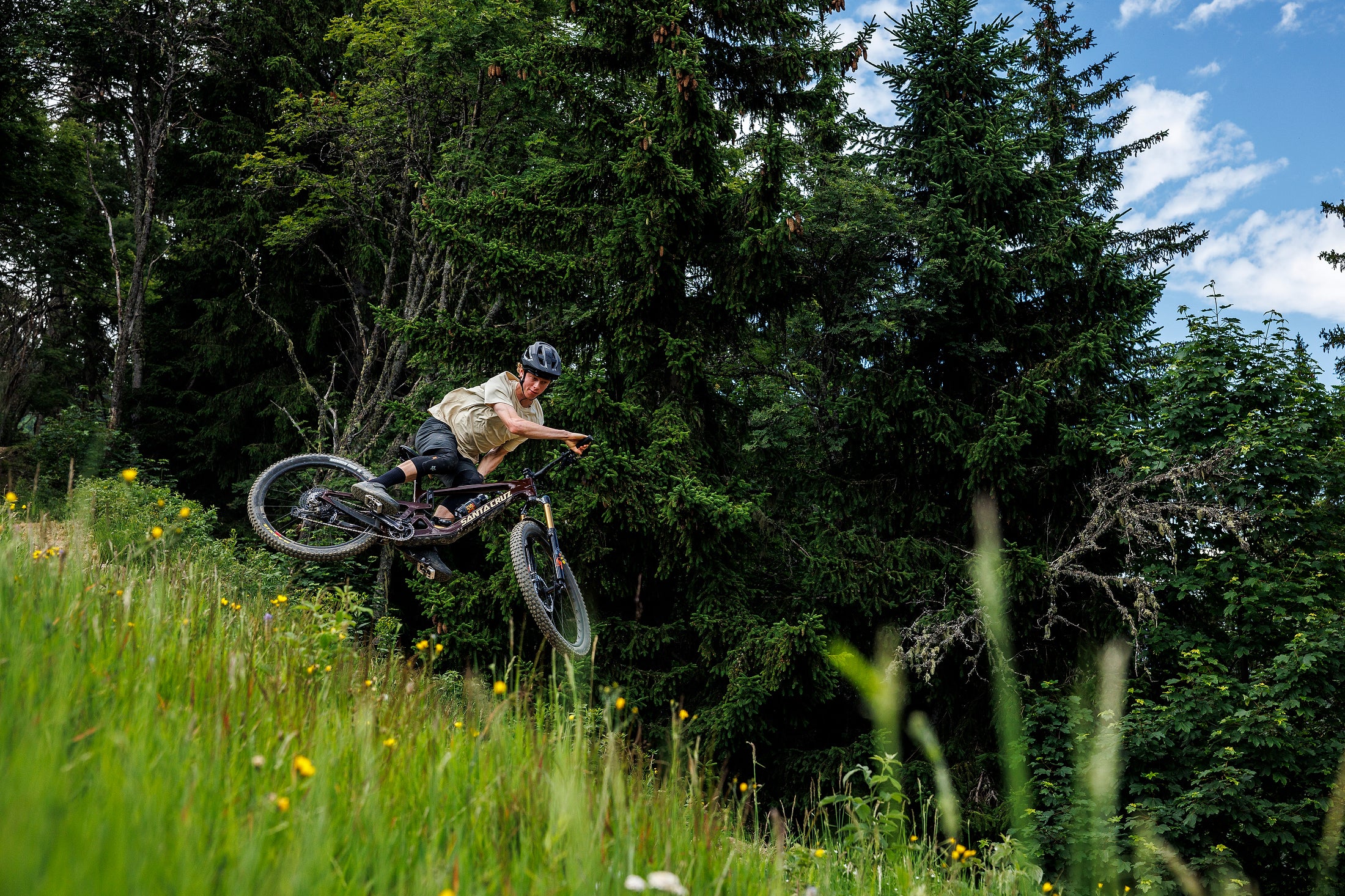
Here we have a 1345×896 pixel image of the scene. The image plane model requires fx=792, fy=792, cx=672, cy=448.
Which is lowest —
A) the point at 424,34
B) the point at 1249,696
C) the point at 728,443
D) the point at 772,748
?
the point at 772,748

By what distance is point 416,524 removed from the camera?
595 centimetres

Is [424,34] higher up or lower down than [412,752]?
higher up

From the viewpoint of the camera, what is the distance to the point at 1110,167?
20094mm

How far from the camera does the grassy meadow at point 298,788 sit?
3.84 feet

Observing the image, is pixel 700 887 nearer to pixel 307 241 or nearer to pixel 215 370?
pixel 307 241

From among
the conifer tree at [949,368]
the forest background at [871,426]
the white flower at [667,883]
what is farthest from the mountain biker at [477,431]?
the conifer tree at [949,368]

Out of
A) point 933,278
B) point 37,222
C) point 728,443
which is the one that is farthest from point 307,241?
point 933,278

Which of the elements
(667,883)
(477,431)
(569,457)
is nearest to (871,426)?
(569,457)

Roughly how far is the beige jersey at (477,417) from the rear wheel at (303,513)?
28.7 inches

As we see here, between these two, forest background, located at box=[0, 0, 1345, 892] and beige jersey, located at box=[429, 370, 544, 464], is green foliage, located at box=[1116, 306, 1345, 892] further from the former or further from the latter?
beige jersey, located at box=[429, 370, 544, 464]

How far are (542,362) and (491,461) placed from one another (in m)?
1.17

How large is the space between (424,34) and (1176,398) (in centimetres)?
1441

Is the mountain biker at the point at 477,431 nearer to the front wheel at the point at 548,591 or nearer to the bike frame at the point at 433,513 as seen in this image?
the bike frame at the point at 433,513

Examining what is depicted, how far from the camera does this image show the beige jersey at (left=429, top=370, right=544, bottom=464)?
596cm
